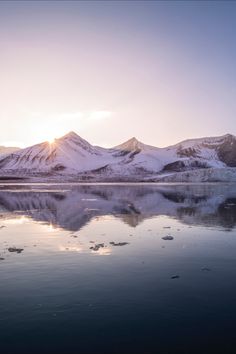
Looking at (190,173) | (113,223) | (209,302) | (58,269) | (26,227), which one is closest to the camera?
(209,302)

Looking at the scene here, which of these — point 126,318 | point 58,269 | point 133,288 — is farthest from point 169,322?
point 58,269

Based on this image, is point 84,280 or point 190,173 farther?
point 190,173

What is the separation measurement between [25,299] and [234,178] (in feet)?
573

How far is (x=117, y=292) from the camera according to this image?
1480 cm

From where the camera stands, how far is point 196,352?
10.2 meters

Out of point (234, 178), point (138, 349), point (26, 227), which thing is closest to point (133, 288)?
point (138, 349)

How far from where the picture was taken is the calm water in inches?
430

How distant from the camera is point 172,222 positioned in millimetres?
35000

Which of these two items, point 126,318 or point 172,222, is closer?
point 126,318

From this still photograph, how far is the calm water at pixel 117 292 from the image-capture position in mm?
10914

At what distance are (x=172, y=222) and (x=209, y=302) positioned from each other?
21395 mm

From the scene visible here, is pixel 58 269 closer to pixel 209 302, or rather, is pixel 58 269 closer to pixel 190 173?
pixel 209 302

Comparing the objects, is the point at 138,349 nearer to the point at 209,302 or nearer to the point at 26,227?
the point at 209,302

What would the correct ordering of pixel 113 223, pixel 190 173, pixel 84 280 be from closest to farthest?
pixel 84 280
pixel 113 223
pixel 190 173
